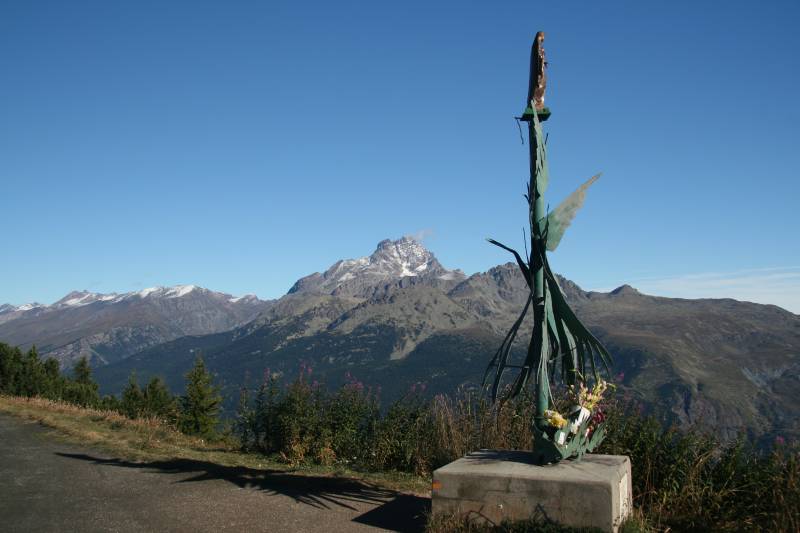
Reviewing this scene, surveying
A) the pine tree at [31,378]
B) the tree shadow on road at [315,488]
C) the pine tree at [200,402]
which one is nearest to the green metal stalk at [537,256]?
the tree shadow on road at [315,488]

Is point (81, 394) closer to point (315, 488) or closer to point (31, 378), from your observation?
point (31, 378)

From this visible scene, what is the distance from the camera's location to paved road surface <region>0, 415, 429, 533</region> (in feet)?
26.7

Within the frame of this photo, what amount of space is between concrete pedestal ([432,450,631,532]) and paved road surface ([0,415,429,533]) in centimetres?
81

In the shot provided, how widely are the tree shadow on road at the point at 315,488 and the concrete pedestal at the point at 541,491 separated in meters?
0.71

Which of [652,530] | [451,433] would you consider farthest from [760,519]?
[451,433]

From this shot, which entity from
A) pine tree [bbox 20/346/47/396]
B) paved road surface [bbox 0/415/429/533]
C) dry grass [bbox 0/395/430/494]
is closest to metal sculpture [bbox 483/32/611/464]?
paved road surface [bbox 0/415/429/533]

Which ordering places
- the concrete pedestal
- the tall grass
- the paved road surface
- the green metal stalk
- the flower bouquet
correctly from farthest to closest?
the green metal stalk
the flower bouquet
the paved road surface
the tall grass
the concrete pedestal

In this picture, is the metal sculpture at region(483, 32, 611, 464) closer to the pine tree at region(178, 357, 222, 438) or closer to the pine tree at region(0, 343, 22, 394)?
the pine tree at region(178, 357, 222, 438)

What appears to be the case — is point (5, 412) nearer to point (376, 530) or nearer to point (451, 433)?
point (451, 433)

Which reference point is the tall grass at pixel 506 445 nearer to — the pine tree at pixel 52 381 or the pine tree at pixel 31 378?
the pine tree at pixel 52 381

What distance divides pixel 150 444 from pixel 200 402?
22.4 metres

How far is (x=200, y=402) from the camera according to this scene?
3522 centimetres

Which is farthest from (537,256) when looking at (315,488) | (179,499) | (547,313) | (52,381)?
(52,381)

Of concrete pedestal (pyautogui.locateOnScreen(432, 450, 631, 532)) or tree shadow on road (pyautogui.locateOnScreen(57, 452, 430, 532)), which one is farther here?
tree shadow on road (pyautogui.locateOnScreen(57, 452, 430, 532))
